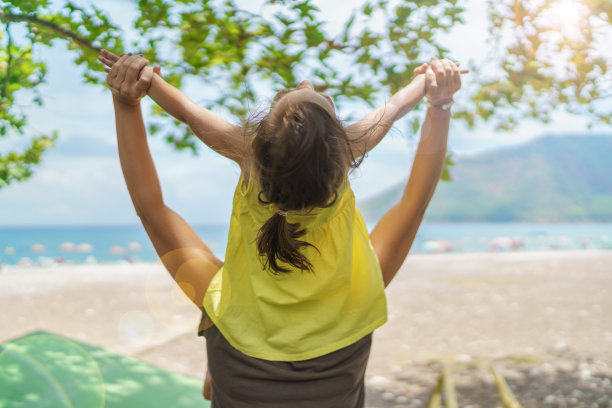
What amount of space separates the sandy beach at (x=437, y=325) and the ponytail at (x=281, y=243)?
220 centimetres

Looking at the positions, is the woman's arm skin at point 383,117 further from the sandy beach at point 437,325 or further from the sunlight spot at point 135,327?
the sunlight spot at point 135,327

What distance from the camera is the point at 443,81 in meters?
1.18

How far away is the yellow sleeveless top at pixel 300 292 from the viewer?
987mm

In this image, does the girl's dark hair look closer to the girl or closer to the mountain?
the girl

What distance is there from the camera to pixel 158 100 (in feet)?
3.64

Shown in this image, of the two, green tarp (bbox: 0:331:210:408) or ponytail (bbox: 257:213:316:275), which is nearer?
ponytail (bbox: 257:213:316:275)

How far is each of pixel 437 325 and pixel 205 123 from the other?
5.64 meters

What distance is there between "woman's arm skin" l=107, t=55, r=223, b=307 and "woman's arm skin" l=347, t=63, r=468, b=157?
0.46 meters

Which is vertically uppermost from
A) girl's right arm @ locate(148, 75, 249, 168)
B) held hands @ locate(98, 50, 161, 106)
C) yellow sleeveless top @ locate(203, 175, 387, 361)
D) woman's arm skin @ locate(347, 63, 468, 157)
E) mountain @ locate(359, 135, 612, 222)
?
held hands @ locate(98, 50, 161, 106)

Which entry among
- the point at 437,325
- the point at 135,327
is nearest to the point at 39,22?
the point at 135,327

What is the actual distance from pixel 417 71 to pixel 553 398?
3.60 metres

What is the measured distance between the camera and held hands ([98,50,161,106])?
109 centimetres

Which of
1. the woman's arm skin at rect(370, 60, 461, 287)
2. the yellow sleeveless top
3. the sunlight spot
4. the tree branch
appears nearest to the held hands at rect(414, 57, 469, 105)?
the woman's arm skin at rect(370, 60, 461, 287)

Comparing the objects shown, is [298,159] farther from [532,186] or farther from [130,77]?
[532,186]
